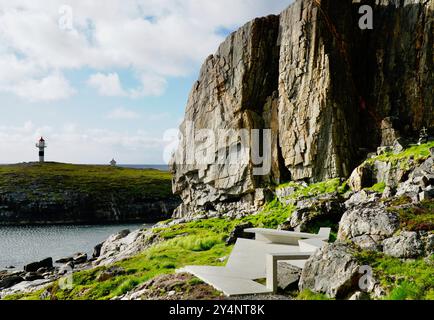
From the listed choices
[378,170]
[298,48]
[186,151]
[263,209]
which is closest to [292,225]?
[378,170]

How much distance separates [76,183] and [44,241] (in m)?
66.4

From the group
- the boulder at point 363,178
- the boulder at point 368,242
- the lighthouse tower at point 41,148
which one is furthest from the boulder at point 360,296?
the lighthouse tower at point 41,148

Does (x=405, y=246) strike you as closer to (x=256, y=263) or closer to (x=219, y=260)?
(x=256, y=263)

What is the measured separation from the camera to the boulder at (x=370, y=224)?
20.2 meters

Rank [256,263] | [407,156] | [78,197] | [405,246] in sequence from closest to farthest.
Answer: [405,246]
[256,263]
[407,156]
[78,197]

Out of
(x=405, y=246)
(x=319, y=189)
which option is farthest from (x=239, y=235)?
(x=405, y=246)

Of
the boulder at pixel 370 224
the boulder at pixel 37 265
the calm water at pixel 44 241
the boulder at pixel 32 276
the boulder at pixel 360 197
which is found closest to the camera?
the boulder at pixel 370 224

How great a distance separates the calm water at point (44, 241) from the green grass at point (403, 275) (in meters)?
52.5

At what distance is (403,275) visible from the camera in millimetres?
16500

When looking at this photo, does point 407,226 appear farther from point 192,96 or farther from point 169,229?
point 192,96

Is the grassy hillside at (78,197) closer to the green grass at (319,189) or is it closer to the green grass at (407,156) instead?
the green grass at (319,189)

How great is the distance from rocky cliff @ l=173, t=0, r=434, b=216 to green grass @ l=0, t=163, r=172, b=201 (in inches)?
3143

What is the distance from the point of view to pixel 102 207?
133250 mm

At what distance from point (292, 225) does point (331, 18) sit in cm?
2925
